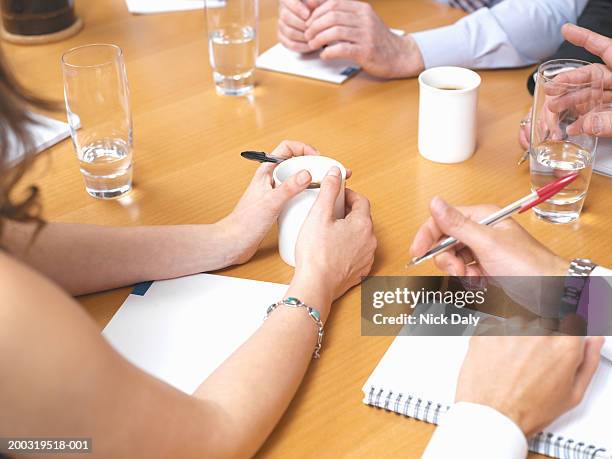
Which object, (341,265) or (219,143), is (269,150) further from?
(341,265)

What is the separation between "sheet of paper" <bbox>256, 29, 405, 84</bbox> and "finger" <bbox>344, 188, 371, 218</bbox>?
508mm

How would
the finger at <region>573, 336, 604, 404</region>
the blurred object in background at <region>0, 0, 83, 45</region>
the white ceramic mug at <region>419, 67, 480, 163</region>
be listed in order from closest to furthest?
the finger at <region>573, 336, 604, 404</region> → the white ceramic mug at <region>419, 67, 480, 163</region> → the blurred object in background at <region>0, 0, 83, 45</region>

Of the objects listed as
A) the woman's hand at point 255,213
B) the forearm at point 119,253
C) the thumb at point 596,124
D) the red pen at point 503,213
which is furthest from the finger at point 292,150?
the thumb at point 596,124

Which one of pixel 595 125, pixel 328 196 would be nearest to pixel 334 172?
pixel 328 196

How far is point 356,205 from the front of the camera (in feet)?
3.67

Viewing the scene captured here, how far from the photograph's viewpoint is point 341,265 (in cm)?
104

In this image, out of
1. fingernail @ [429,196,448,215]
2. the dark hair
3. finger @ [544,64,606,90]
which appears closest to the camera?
the dark hair

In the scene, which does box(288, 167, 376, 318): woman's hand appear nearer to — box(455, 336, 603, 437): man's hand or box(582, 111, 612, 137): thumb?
box(455, 336, 603, 437): man's hand

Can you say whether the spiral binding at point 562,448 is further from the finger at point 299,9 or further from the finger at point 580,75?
the finger at point 299,9

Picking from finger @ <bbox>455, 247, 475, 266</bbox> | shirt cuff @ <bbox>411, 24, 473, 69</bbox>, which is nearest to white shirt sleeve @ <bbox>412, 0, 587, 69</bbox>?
shirt cuff @ <bbox>411, 24, 473, 69</bbox>

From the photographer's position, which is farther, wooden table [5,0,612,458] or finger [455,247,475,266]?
finger [455,247,475,266]

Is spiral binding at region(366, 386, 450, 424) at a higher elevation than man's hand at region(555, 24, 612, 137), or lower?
lower

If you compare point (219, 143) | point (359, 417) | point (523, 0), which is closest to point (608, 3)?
point (523, 0)

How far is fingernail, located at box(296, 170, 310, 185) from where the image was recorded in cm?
108
